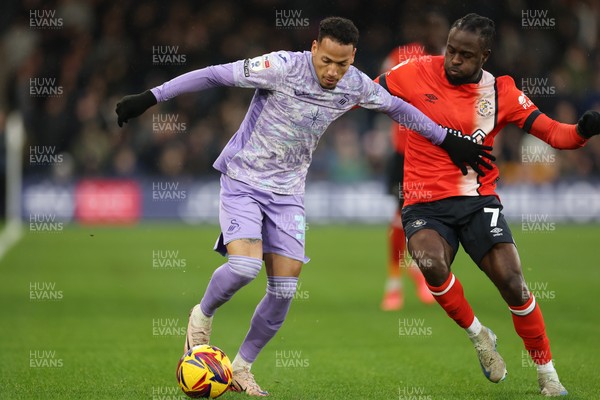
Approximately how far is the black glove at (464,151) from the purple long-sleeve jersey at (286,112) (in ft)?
0.23

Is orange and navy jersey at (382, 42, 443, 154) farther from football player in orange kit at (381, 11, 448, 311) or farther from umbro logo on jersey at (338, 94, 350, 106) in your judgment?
umbro logo on jersey at (338, 94, 350, 106)

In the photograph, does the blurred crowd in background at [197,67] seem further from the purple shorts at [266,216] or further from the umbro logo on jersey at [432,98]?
the purple shorts at [266,216]

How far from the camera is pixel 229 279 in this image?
21.2 feet

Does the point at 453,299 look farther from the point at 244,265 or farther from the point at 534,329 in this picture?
the point at 244,265

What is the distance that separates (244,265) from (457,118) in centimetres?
177

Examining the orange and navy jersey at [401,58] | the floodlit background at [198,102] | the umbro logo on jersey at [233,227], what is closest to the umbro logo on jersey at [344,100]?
the umbro logo on jersey at [233,227]

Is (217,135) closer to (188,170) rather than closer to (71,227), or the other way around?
(188,170)

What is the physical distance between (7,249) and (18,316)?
673cm

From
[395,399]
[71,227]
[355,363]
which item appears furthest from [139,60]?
[395,399]

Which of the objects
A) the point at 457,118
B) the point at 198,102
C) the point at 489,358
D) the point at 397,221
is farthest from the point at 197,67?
the point at 489,358

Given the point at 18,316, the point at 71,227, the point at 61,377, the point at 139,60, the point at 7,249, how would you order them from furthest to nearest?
the point at 139,60 < the point at 71,227 < the point at 7,249 < the point at 18,316 < the point at 61,377

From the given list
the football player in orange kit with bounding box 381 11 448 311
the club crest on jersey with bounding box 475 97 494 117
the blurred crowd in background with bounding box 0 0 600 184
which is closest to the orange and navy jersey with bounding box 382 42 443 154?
the football player in orange kit with bounding box 381 11 448 311

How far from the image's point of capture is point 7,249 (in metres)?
16.9

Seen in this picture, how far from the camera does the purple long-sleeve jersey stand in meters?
6.45
